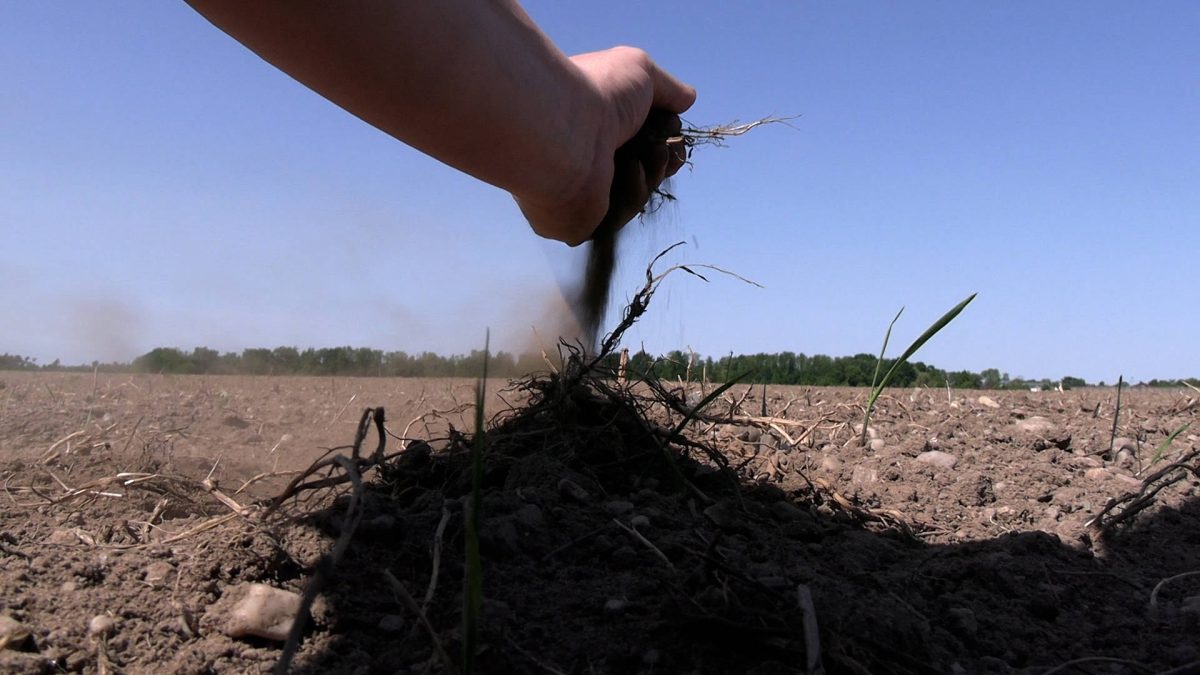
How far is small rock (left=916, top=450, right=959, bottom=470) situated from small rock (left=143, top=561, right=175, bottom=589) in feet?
6.47

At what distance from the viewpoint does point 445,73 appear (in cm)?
177

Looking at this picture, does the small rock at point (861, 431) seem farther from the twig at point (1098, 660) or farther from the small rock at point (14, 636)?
the small rock at point (14, 636)

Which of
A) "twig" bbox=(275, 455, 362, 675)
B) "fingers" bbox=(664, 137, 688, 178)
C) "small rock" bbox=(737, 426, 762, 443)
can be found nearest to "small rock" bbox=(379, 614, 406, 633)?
"twig" bbox=(275, 455, 362, 675)

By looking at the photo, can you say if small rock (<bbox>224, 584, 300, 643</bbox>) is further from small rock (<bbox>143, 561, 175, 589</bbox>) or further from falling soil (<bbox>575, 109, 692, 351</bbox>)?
falling soil (<bbox>575, 109, 692, 351</bbox>)

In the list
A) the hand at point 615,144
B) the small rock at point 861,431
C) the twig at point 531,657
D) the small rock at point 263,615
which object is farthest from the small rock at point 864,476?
the small rock at point 263,615

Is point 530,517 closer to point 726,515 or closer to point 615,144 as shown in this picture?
point 726,515

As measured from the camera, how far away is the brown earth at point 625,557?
1129mm

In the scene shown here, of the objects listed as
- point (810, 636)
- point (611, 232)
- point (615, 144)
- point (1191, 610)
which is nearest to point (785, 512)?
point (1191, 610)

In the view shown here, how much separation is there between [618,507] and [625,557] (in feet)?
0.85

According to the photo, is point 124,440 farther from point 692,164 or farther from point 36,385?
point 36,385

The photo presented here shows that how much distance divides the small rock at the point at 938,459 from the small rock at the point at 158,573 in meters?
1.97

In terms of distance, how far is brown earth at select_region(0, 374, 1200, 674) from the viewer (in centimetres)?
113

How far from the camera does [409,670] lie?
3.58 feet

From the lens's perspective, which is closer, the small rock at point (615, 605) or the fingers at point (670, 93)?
the small rock at point (615, 605)
